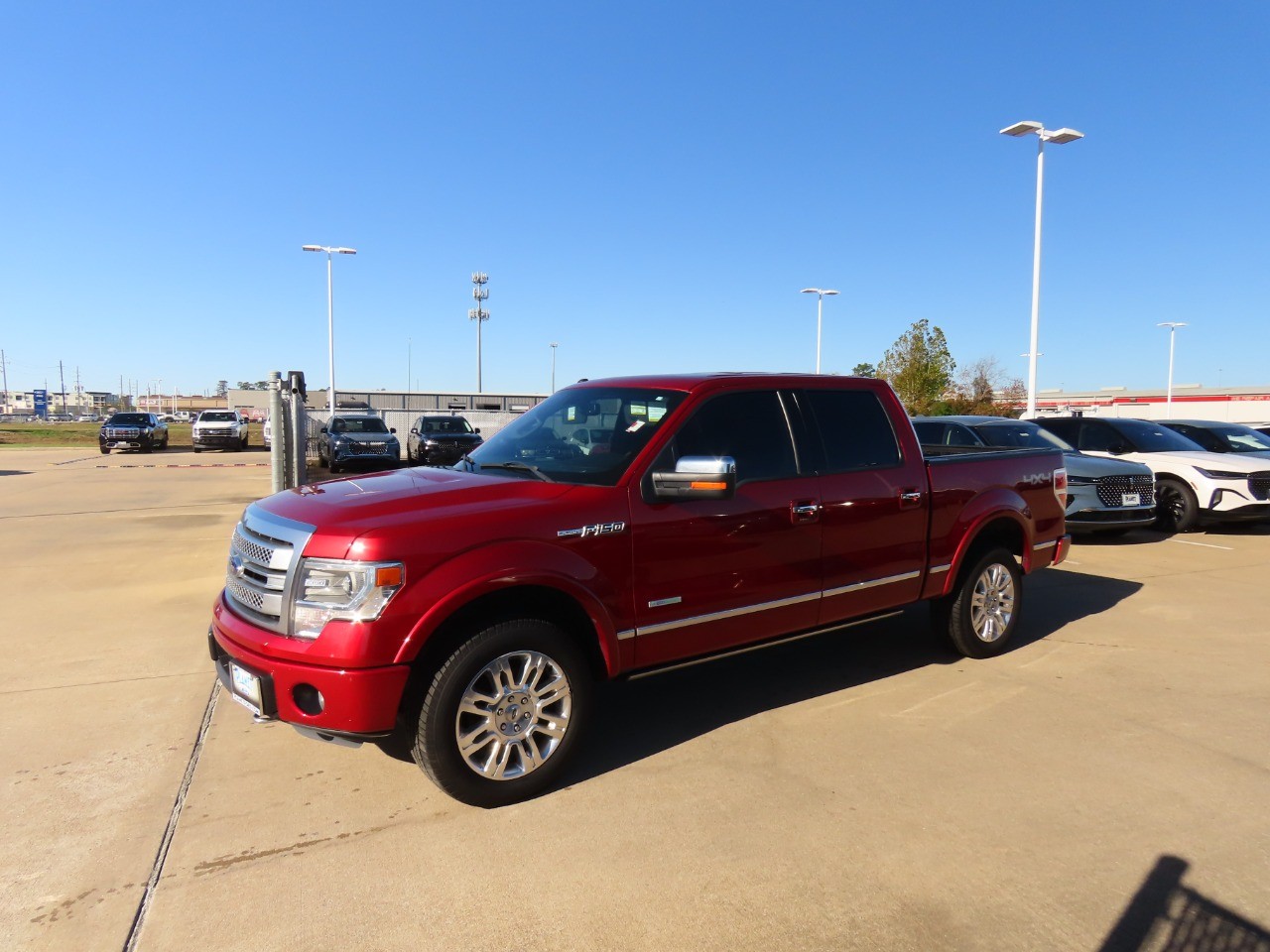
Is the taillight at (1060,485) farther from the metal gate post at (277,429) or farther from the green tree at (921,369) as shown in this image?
the green tree at (921,369)

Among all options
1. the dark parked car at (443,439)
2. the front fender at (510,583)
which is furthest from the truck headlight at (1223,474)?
the dark parked car at (443,439)

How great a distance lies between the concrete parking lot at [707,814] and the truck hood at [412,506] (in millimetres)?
1225

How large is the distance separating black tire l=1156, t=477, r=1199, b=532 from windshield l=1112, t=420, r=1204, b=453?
2.38 feet

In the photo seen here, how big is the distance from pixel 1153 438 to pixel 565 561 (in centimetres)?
1213

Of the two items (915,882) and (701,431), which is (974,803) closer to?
(915,882)

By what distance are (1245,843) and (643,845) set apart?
2.39 meters

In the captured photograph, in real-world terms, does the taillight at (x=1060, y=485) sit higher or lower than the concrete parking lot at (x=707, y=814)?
higher

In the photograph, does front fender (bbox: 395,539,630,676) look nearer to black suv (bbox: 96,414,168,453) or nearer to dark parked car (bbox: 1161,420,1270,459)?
dark parked car (bbox: 1161,420,1270,459)

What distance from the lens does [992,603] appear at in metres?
5.89

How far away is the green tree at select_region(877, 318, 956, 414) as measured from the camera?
39906 mm

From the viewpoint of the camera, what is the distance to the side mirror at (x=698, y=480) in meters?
3.79

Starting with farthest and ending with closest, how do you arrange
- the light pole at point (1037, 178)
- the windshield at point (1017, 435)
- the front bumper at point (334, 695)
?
the light pole at point (1037, 178) → the windshield at point (1017, 435) → the front bumper at point (334, 695)

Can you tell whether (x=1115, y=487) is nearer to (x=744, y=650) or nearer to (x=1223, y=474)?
(x=1223, y=474)

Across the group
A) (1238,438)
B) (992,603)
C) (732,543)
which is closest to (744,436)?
(732,543)
